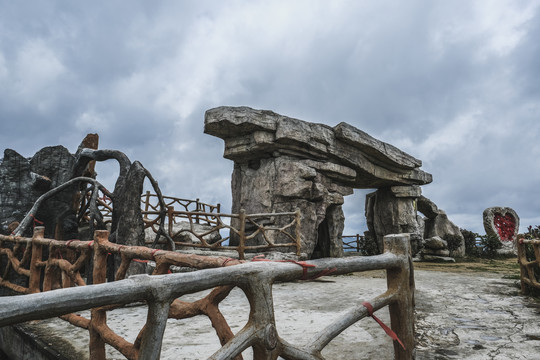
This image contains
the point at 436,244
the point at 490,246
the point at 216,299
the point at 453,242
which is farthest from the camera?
the point at 490,246

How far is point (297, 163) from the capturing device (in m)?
11.9

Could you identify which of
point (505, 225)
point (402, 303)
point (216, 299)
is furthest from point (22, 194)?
point (505, 225)

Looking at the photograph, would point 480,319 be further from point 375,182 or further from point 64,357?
point 375,182

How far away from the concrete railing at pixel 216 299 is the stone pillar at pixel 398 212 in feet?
49.0

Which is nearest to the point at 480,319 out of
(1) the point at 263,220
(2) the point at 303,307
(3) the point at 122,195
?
(2) the point at 303,307

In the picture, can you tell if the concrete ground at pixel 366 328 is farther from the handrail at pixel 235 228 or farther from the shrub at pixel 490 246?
the shrub at pixel 490 246

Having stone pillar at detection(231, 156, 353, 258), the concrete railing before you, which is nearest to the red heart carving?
stone pillar at detection(231, 156, 353, 258)

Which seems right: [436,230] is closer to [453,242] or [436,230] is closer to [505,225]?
[453,242]

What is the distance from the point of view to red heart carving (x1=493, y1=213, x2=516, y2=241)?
1980cm

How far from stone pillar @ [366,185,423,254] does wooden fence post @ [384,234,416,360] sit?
48.7ft

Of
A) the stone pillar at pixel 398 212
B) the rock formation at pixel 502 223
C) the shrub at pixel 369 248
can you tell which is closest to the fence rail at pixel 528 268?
the stone pillar at pixel 398 212

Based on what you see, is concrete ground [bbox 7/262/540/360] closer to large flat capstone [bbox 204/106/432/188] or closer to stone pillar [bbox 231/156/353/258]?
stone pillar [bbox 231/156/353/258]

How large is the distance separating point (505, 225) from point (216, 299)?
2333 centimetres

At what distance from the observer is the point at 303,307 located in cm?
500
